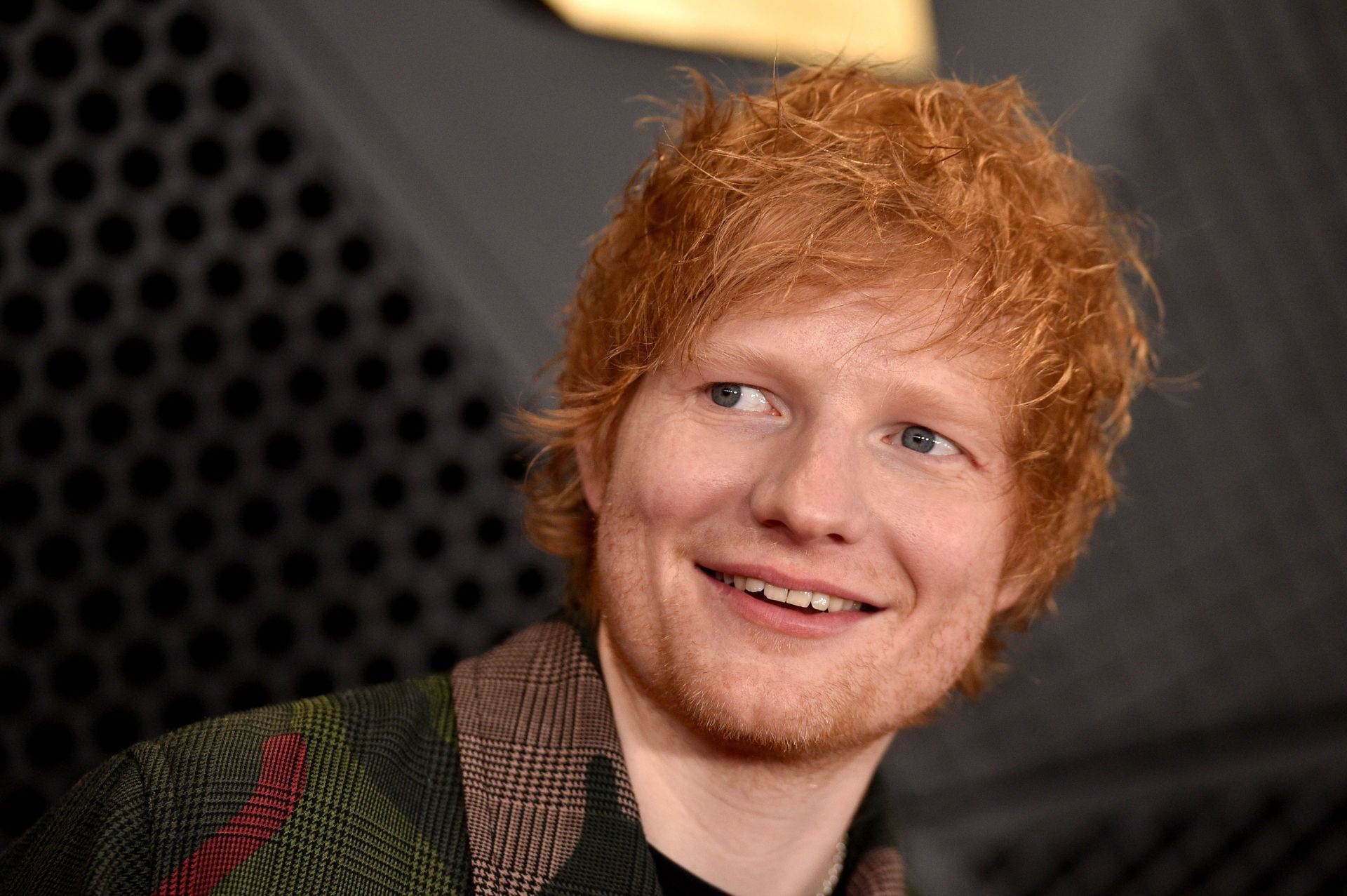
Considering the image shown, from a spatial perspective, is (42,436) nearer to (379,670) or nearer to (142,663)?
(142,663)

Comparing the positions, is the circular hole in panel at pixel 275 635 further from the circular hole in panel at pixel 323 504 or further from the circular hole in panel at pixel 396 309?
the circular hole in panel at pixel 396 309

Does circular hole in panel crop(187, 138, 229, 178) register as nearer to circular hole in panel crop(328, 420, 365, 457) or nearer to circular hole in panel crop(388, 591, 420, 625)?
circular hole in panel crop(328, 420, 365, 457)

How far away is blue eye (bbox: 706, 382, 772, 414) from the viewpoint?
25.1 inches

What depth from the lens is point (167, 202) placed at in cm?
76

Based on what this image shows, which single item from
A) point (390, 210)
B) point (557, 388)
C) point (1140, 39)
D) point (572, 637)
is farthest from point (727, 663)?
point (1140, 39)

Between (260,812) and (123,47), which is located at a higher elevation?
(123,47)

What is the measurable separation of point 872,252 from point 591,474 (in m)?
0.21

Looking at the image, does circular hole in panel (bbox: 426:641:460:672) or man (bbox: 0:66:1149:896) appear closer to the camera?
man (bbox: 0:66:1149:896)

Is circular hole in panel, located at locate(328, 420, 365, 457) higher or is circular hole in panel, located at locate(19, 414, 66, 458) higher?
circular hole in panel, located at locate(328, 420, 365, 457)

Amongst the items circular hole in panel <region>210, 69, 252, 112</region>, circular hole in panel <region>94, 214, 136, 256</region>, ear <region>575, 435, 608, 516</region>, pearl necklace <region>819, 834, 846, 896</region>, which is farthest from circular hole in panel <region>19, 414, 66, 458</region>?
pearl necklace <region>819, 834, 846, 896</region>

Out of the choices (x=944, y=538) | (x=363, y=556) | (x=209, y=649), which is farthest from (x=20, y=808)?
(x=944, y=538)

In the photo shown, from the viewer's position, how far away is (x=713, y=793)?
2.16 feet

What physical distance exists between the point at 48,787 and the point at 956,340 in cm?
61

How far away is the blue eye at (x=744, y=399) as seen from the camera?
637 millimetres
